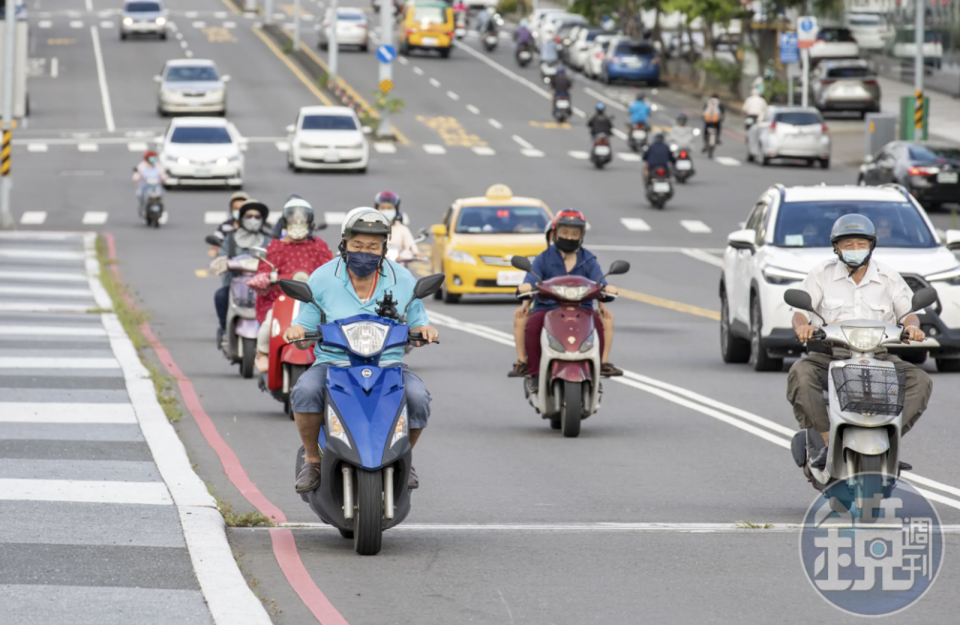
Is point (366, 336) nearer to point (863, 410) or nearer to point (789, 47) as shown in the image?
point (863, 410)

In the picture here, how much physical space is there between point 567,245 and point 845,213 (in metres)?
5.03

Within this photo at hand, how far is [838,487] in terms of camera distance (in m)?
9.90

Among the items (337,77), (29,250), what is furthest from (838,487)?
(337,77)

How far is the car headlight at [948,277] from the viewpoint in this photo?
18.0 m

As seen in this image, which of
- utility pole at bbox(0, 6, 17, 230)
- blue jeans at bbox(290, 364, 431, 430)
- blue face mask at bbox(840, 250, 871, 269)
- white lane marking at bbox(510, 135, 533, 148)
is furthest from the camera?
white lane marking at bbox(510, 135, 533, 148)

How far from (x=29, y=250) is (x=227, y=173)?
10.8 meters

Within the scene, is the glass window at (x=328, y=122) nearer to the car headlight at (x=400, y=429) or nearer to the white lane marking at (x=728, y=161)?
the white lane marking at (x=728, y=161)

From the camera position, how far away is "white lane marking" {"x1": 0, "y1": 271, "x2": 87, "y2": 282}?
93.7ft

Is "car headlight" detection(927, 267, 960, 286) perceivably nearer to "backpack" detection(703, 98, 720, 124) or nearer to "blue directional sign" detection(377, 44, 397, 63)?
"backpack" detection(703, 98, 720, 124)

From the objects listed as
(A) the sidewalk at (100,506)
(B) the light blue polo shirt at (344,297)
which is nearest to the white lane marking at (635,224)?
(A) the sidewalk at (100,506)

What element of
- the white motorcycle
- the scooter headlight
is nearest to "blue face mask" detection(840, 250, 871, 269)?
the white motorcycle

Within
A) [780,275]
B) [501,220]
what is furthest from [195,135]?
[780,275]

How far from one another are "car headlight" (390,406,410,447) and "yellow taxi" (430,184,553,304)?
1769 centimetres

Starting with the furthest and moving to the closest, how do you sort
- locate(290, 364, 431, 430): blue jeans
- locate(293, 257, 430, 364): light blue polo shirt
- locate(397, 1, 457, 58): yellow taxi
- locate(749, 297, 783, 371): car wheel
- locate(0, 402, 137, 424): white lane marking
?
locate(397, 1, 457, 58): yellow taxi, locate(749, 297, 783, 371): car wheel, locate(0, 402, 137, 424): white lane marking, locate(293, 257, 430, 364): light blue polo shirt, locate(290, 364, 431, 430): blue jeans
